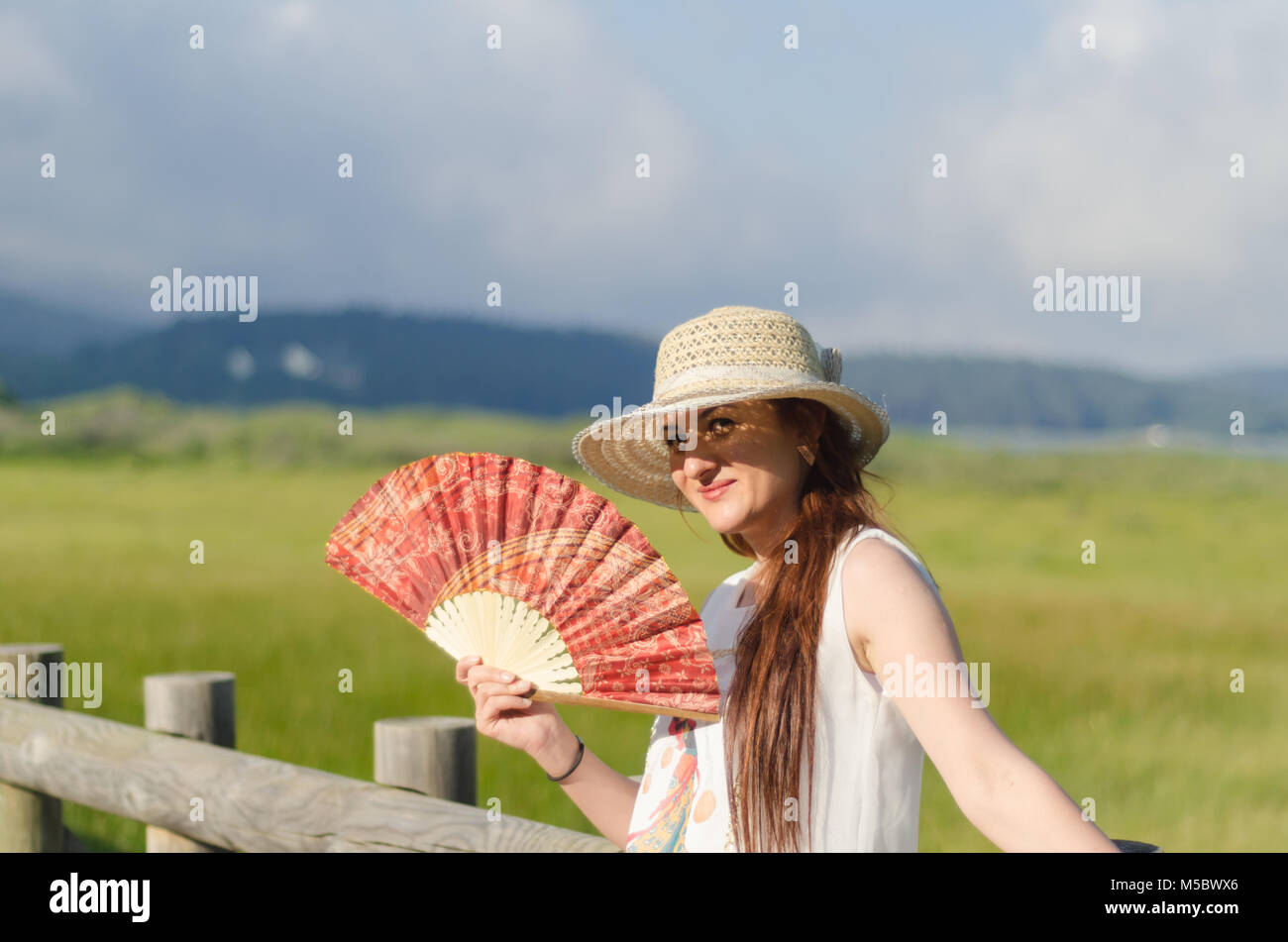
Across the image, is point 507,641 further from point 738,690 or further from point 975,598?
point 975,598

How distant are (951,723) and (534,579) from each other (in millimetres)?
784

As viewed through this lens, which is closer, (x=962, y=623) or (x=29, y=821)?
(x=29, y=821)

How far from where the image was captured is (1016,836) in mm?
1617

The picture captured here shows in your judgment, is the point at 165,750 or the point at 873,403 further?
the point at 165,750

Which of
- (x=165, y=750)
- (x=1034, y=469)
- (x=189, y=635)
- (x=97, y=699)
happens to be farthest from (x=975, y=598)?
(x=1034, y=469)

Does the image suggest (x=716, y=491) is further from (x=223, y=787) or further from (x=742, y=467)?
(x=223, y=787)

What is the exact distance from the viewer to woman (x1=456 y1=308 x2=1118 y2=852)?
170 cm

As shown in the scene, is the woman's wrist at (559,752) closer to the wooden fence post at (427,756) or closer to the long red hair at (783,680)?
the long red hair at (783,680)

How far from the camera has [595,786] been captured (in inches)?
91.7

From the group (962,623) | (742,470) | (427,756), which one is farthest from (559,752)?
(962,623)

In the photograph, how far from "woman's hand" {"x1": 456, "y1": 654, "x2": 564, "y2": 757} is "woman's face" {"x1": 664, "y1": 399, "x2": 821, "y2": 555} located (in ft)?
1.53

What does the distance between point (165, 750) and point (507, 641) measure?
194 centimetres

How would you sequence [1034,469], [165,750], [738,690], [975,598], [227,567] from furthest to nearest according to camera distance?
[1034,469]
[227,567]
[975,598]
[165,750]
[738,690]
